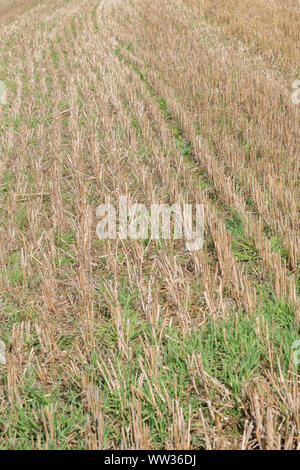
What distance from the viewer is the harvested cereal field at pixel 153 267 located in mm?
2115

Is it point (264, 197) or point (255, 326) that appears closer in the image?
point (255, 326)

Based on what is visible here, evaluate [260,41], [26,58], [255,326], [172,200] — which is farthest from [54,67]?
[255,326]

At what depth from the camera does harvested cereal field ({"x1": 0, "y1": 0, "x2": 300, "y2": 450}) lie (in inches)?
83.3

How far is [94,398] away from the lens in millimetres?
2127

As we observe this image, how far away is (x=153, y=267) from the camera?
3240 mm

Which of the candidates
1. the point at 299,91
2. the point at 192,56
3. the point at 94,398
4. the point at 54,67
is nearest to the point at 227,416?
the point at 94,398

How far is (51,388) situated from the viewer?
2.35 meters

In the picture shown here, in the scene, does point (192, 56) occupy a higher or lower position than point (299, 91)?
higher

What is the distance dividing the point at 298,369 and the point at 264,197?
190 centimetres

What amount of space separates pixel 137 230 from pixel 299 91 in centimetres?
400
